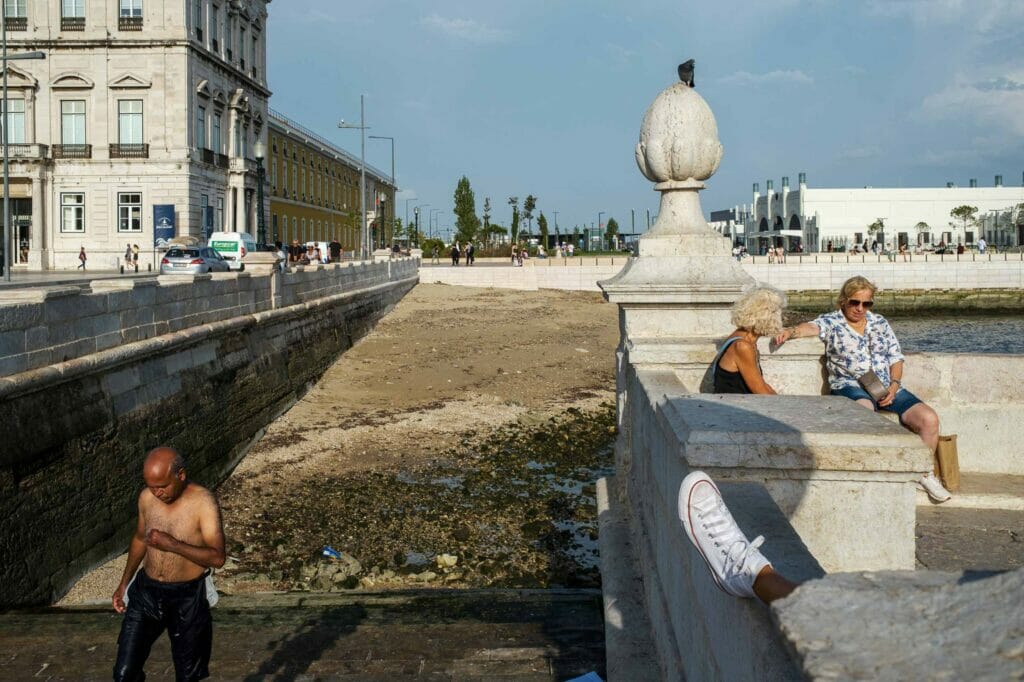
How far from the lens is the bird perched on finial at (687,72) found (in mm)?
6262

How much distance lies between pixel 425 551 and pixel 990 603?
8.63 m

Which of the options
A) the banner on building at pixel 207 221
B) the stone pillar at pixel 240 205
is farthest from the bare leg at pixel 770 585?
the stone pillar at pixel 240 205

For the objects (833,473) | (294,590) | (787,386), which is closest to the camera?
(833,473)

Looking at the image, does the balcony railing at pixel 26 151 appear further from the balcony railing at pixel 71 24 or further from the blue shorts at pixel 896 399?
the blue shorts at pixel 896 399

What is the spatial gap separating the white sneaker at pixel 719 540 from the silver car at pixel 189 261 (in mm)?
25731

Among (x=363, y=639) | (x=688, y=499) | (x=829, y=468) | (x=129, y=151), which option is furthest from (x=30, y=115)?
(x=688, y=499)

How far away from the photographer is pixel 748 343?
4965 mm

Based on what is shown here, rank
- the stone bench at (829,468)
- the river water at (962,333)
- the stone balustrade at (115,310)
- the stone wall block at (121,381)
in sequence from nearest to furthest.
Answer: the stone bench at (829,468) → the stone balustrade at (115,310) → the stone wall block at (121,381) → the river water at (962,333)

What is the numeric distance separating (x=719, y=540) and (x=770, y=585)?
31cm

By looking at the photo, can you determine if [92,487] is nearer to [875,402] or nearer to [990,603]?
[875,402]

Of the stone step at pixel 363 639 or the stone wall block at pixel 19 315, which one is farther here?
the stone wall block at pixel 19 315

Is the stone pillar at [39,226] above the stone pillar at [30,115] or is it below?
below

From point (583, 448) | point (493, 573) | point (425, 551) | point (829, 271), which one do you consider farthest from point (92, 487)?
point (829, 271)

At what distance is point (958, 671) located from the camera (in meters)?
1.26
